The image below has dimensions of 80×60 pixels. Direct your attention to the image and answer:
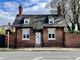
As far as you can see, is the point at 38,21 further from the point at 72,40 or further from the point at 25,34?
the point at 72,40

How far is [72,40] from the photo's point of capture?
1879 inches

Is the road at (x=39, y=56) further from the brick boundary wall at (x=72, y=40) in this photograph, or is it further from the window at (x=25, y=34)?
the window at (x=25, y=34)

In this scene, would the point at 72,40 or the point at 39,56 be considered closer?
the point at 39,56

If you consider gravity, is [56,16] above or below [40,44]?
above

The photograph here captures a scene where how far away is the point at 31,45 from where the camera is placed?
49.2 meters

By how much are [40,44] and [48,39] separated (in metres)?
1.67

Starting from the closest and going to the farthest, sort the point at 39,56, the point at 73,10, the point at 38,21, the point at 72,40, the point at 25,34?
the point at 39,56, the point at 72,40, the point at 25,34, the point at 38,21, the point at 73,10

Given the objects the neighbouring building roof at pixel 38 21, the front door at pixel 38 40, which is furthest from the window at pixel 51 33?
the front door at pixel 38 40

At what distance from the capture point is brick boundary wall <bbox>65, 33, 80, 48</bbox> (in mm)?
47531

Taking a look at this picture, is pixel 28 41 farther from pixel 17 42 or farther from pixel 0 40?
pixel 0 40

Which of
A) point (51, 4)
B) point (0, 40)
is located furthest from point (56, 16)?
point (51, 4)

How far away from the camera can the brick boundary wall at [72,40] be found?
4753cm

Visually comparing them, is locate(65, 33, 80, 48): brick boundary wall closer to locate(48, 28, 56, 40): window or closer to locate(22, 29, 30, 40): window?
locate(48, 28, 56, 40): window

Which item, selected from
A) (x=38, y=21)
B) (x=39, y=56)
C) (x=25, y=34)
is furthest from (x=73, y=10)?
(x=39, y=56)
